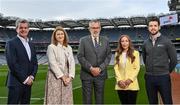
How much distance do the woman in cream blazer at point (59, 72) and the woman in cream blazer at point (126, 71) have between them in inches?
34.5

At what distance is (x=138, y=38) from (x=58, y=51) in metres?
69.7

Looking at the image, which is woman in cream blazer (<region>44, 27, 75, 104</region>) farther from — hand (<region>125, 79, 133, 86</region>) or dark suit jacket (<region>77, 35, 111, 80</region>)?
hand (<region>125, 79, 133, 86</region>)

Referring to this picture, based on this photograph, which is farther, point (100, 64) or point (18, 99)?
point (100, 64)

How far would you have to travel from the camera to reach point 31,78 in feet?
23.5

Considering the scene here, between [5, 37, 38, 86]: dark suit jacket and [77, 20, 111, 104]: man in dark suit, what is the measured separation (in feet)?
3.39

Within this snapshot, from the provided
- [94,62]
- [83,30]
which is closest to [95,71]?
[94,62]

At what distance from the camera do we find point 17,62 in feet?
23.4

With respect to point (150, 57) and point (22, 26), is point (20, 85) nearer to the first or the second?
point (22, 26)

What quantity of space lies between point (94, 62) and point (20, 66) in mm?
1409

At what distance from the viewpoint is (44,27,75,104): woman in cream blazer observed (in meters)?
7.29

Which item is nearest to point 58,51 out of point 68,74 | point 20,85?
point 68,74

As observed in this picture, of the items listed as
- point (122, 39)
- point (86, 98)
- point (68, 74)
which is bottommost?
point (86, 98)

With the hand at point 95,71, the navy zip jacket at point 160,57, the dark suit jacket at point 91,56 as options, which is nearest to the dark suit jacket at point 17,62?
the dark suit jacket at point 91,56

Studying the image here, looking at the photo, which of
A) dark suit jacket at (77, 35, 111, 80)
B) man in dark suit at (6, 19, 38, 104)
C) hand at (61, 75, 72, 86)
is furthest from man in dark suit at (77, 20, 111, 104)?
man in dark suit at (6, 19, 38, 104)
